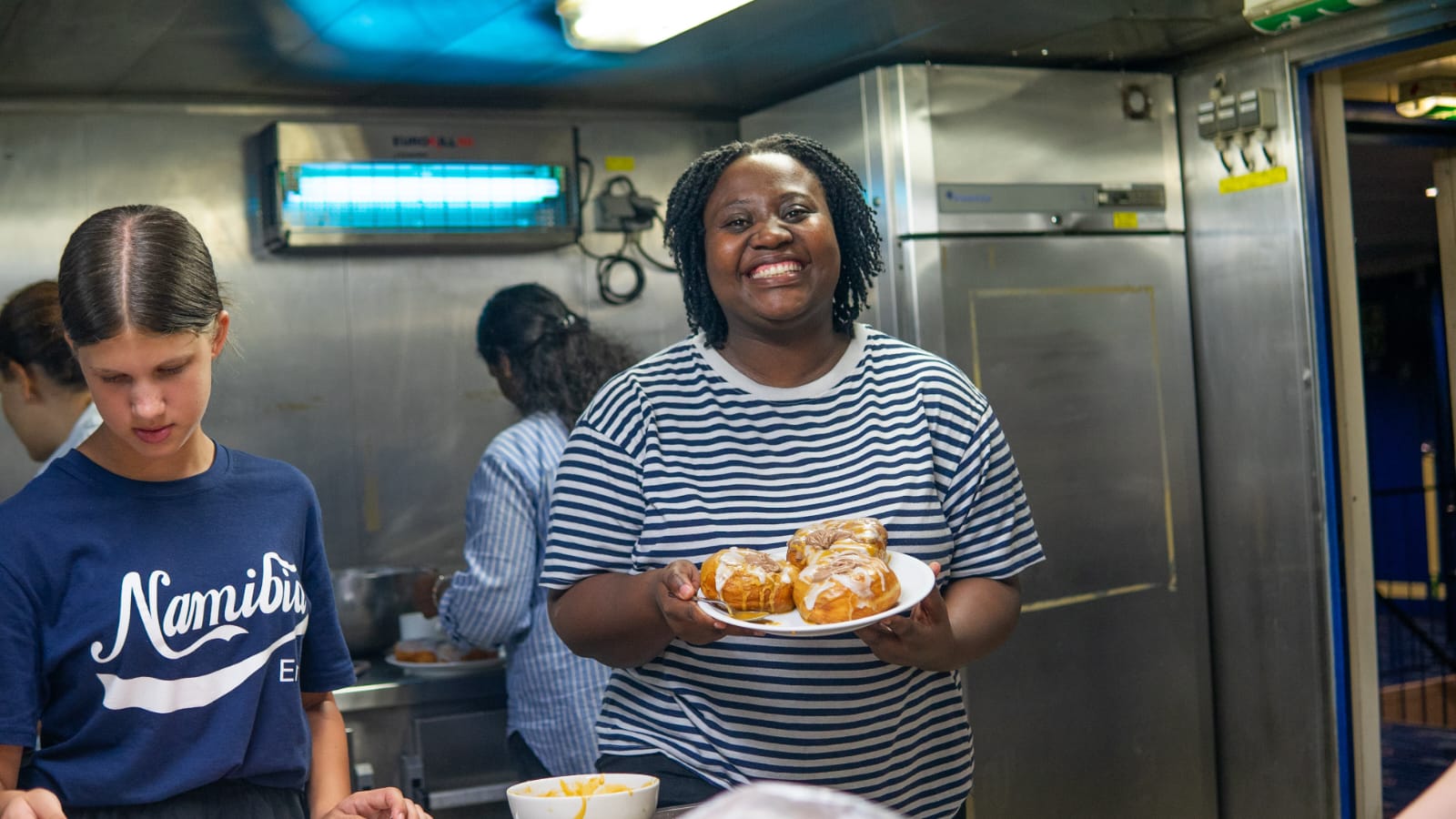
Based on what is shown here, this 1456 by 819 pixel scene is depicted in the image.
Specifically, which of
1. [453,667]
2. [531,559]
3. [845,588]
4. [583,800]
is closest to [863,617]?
[845,588]

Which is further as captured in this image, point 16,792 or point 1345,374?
point 1345,374

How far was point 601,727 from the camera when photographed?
1837mm

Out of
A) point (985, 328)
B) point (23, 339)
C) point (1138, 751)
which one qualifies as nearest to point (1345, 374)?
point (985, 328)

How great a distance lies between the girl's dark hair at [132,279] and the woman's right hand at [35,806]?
0.45 meters

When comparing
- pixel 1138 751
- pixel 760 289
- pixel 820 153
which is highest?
pixel 820 153

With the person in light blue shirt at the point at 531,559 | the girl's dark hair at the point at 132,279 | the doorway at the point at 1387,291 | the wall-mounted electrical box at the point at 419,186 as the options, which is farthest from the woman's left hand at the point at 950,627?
the wall-mounted electrical box at the point at 419,186

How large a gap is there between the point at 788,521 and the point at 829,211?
0.49 metres

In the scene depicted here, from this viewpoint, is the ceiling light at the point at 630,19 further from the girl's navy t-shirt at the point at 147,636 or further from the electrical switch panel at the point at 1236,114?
the girl's navy t-shirt at the point at 147,636

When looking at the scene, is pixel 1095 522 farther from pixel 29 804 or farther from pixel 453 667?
pixel 29 804

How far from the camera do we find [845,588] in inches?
60.8

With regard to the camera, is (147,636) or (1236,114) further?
(1236,114)

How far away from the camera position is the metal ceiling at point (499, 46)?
9.34ft

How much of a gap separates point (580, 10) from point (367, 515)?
162 cm

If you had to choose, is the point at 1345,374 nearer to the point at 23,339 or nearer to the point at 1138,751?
the point at 1138,751
